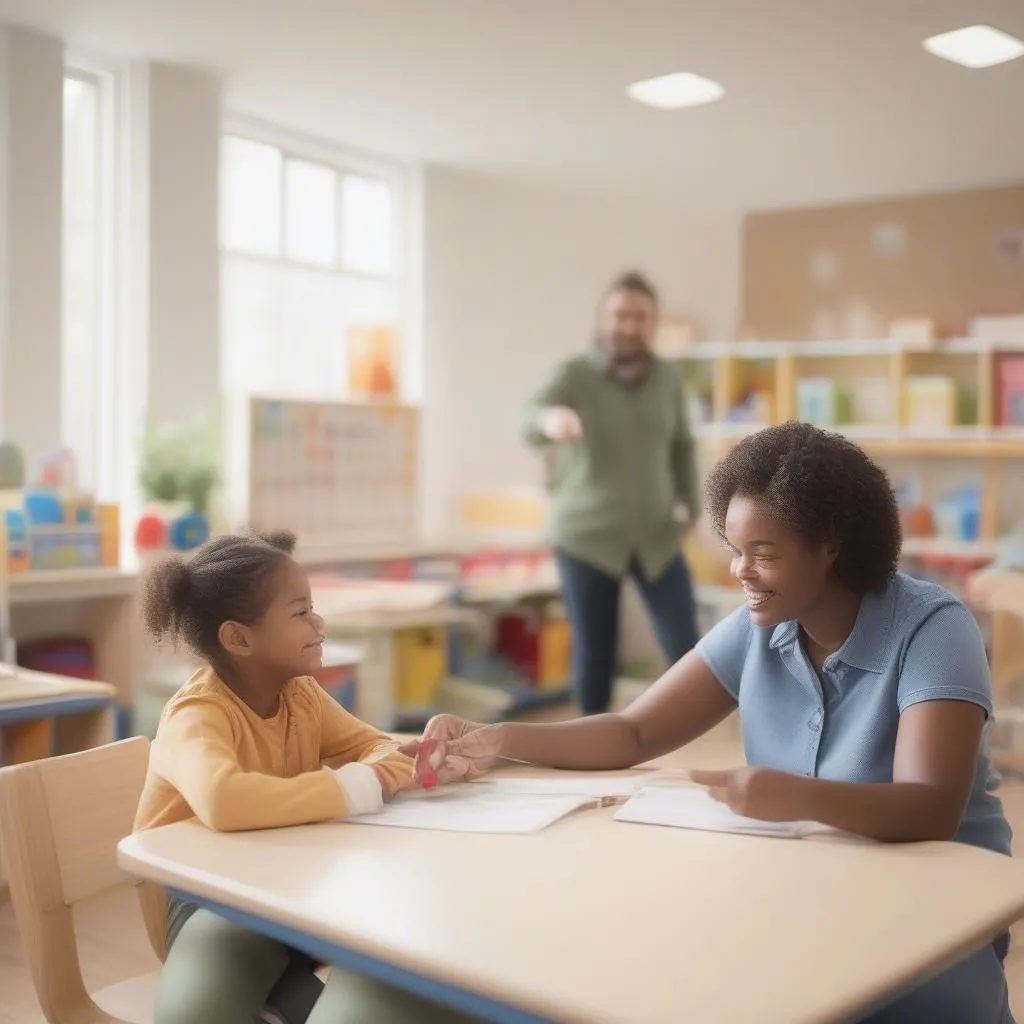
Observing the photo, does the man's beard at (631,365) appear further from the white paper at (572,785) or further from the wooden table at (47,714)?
the white paper at (572,785)

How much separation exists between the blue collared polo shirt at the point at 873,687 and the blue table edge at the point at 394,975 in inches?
25.1

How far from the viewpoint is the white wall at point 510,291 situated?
6.30 metres

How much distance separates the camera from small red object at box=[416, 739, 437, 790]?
160cm

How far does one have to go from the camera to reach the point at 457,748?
165 centimetres

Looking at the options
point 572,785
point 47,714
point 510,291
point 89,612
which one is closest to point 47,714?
point 47,714

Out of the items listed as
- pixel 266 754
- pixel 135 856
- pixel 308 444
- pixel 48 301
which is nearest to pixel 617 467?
pixel 308 444

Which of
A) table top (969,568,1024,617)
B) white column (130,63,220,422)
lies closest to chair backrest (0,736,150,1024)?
table top (969,568,1024,617)

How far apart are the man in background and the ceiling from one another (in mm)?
1039

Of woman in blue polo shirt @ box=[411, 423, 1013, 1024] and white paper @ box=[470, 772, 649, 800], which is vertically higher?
woman in blue polo shirt @ box=[411, 423, 1013, 1024]

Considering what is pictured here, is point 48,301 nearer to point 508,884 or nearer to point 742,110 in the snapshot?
point 742,110

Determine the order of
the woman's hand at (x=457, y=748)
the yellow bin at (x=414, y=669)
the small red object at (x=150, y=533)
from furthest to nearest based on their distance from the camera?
the yellow bin at (x=414, y=669)
the small red object at (x=150, y=533)
the woman's hand at (x=457, y=748)

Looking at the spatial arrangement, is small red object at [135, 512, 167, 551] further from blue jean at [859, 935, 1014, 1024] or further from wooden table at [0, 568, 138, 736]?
blue jean at [859, 935, 1014, 1024]

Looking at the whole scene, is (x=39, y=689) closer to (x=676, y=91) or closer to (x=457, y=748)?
(x=457, y=748)

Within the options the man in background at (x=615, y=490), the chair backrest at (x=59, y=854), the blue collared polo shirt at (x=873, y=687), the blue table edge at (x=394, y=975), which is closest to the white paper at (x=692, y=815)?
the blue collared polo shirt at (x=873, y=687)
